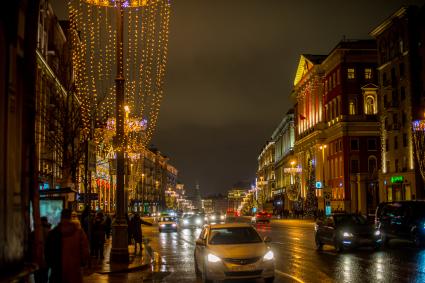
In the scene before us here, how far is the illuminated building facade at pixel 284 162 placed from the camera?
13088cm

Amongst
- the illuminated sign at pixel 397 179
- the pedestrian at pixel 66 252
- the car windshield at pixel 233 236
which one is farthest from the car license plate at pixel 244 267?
the illuminated sign at pixel 397 179

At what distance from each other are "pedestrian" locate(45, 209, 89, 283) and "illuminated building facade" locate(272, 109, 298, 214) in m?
108

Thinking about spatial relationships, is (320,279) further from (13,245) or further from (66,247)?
(13,245)

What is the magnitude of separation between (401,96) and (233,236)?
5307 centimetres

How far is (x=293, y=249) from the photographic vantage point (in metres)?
29.3

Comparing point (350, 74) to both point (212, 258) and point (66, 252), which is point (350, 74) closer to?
point (212, 258)

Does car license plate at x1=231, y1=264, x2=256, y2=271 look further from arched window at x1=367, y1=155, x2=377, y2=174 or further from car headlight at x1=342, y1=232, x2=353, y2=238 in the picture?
arched window at x1=367, y1=155, x2=377, y2=174

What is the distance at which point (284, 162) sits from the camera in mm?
140875

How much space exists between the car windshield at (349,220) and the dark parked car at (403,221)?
2574 millimetres

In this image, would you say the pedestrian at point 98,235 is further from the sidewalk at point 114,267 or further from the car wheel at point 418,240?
the car wheel at point 418,240

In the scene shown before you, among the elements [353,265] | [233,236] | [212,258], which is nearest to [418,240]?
[353,265]

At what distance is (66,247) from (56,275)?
1.58 ft

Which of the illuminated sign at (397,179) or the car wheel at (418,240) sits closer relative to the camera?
the car wheel at (418,240)

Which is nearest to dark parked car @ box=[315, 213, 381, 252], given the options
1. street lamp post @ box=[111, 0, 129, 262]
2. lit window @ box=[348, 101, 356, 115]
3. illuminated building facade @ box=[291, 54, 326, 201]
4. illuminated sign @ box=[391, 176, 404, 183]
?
street lamp post @ box=[111, 0, 129, 262]
